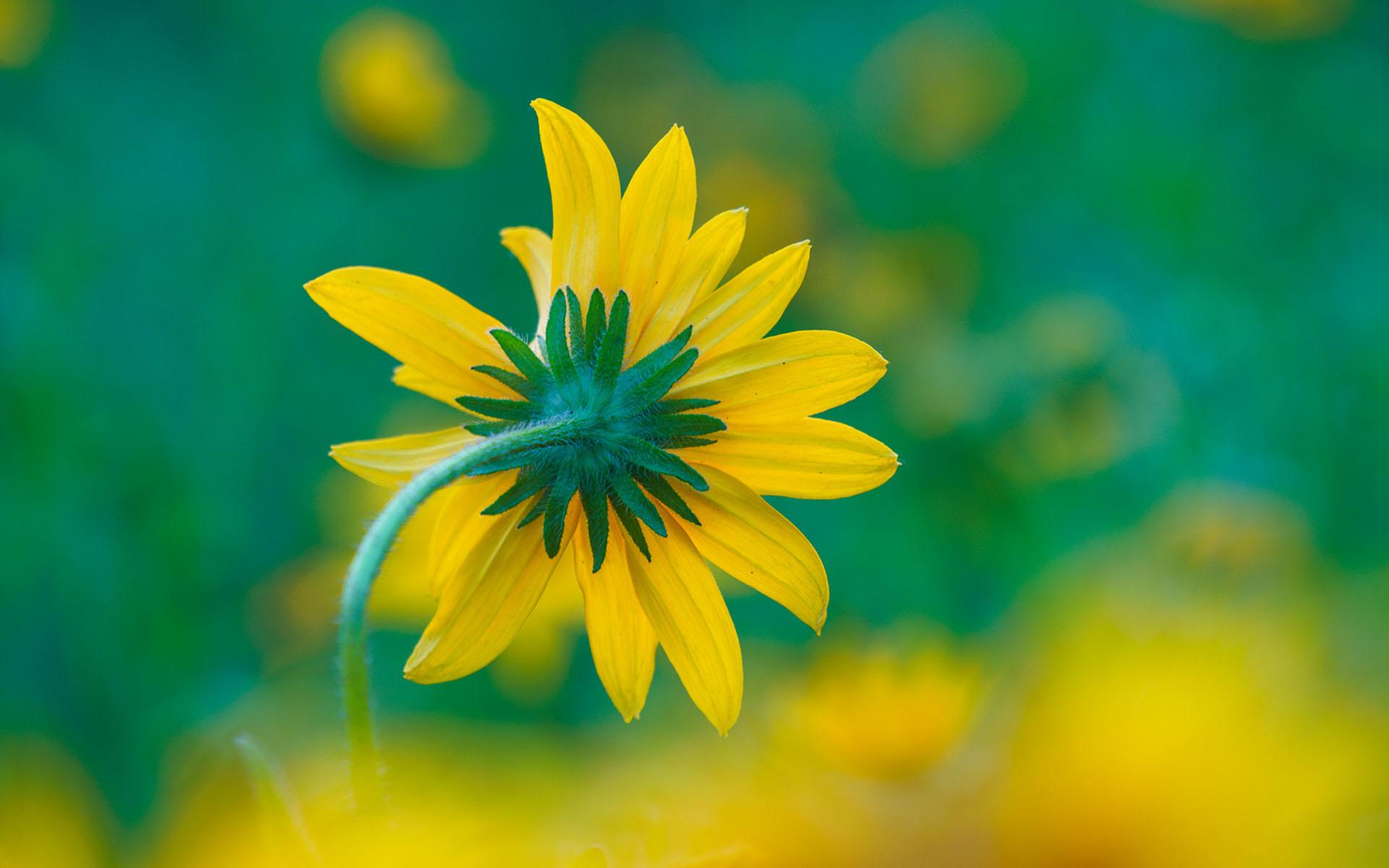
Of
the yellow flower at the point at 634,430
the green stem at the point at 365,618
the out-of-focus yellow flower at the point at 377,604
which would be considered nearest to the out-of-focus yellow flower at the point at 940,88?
the out-of-focus yellow flower at the point at 377,604

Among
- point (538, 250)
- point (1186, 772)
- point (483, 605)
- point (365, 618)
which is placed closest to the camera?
point (1186, 772)

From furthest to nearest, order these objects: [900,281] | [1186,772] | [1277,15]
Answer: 1. [1277,15]
2. [900,281]
3. [1186,772]

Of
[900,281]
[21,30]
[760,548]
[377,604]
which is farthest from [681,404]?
[21,30]

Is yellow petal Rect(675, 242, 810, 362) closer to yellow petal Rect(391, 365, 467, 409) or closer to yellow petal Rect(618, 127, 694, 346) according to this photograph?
yellow petal Rect(618, 127, 694, 346)

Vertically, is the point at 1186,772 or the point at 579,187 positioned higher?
the point at 579,187

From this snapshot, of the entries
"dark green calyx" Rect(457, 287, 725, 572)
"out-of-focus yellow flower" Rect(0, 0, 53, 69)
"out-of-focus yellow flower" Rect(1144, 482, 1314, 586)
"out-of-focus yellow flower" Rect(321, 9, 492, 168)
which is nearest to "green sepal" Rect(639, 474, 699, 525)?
"dark green calyx" Rect(457, 287, 725, 572)

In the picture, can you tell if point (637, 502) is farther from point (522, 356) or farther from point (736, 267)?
point (736, 267)

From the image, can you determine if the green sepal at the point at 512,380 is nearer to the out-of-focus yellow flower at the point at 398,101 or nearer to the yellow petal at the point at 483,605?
the yellow petal at the point at 483,605
